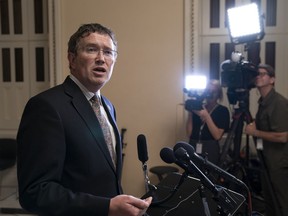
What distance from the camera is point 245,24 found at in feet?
9.04

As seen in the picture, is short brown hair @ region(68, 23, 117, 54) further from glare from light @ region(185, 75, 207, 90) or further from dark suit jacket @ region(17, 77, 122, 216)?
glare from light @ region(185, 75, 207, 90)

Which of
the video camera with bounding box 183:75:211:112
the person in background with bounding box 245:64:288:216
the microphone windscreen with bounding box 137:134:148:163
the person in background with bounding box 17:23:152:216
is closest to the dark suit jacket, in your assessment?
the person in background with bounding box 17:23:152:216

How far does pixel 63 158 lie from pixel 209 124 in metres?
2.02

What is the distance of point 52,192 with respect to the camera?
89 centimetres

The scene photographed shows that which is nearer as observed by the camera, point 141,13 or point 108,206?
point 108,206

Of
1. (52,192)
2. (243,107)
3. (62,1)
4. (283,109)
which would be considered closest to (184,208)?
(52,192)

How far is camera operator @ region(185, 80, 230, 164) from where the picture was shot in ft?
9.30

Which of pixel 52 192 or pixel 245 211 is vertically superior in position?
pixel 52 192

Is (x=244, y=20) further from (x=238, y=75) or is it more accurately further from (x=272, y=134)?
(x=272, y=134)

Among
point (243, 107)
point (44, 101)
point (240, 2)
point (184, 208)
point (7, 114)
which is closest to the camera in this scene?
point (44, 101)

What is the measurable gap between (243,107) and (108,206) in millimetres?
1979

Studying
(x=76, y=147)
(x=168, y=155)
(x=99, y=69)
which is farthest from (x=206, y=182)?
(x=99, y=69)

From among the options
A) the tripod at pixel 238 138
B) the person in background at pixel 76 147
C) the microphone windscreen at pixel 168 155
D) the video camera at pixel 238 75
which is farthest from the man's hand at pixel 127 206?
the video camera at pixel 238 75

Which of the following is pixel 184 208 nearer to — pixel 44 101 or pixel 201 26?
pixel 44 101
